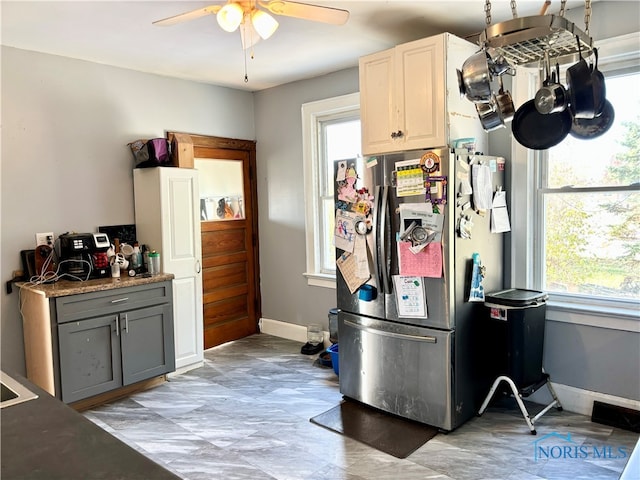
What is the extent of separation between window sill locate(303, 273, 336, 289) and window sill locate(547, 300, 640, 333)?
6.15 ft

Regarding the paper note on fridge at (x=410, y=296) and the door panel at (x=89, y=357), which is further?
the door panel at (x=89, y=357)

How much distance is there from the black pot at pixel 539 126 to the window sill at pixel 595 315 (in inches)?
59.2

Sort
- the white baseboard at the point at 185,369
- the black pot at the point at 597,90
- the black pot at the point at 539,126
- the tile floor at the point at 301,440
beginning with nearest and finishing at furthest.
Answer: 1. the black pot at the point at 597,90
2. the black pot at the point at 539,126
3. the tile floor at the point at 301,440
4. the white baseboard at the point at 185,369

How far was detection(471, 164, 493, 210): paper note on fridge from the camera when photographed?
292 cm

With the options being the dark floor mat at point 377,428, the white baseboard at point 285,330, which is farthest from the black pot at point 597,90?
the white baseboard at point 285,330

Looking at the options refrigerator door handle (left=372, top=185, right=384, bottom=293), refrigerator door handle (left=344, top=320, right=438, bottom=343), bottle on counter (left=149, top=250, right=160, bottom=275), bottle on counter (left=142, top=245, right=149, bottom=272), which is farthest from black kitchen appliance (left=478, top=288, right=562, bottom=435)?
bottle on counter (left=142, top=245, right=149, bottom=272)

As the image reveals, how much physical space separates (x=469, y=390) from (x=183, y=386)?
6.97ft

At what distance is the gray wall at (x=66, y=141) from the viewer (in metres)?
3.39

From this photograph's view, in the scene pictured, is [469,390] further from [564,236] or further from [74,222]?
[74,222]

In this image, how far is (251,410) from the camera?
10.8ft

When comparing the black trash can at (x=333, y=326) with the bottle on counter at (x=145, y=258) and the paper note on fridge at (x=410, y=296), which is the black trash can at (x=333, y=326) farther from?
the bottle on counter at (x=145, y=258)

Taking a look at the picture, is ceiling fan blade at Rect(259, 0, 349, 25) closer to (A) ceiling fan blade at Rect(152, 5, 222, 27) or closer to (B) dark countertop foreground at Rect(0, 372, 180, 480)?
(A) ceiling fan blade at Rect(152, 5, 222, 27)

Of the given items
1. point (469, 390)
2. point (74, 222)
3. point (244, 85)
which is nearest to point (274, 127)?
point (244, 85)

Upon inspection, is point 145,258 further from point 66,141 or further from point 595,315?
point 595,315
